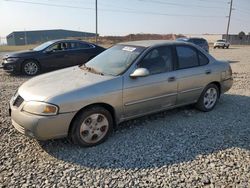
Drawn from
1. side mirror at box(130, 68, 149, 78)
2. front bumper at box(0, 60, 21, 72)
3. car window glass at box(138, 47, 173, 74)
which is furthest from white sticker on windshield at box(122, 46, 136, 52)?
front bumper at box(0, 60, 21, 72)

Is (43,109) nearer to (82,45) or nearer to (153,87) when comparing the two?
(153,87)

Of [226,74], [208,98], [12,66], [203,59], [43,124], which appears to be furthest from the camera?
[12,66]

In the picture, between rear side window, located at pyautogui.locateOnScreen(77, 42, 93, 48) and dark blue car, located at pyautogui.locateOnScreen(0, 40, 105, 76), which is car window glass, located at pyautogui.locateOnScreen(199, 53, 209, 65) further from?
rear side window, located at pyautogui.locateOnScreen(77, 42, 93, 48)

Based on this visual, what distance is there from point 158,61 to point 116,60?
77 centimetres

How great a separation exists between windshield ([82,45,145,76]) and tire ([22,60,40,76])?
5.77m

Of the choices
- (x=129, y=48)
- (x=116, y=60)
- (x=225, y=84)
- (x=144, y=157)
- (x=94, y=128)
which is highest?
(x=129, y=48)

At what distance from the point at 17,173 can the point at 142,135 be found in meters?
2.02

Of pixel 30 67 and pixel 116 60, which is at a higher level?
pixel 116 60

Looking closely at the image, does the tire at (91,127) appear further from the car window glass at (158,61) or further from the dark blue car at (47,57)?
the dark blue car at (47,57)

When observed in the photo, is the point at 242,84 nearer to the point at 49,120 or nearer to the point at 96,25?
the point at 49,120

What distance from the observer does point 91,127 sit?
13.0ft

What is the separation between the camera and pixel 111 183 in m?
3.11

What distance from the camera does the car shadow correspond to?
363 centimetres

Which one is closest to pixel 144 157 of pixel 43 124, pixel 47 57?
pixel 43 124
